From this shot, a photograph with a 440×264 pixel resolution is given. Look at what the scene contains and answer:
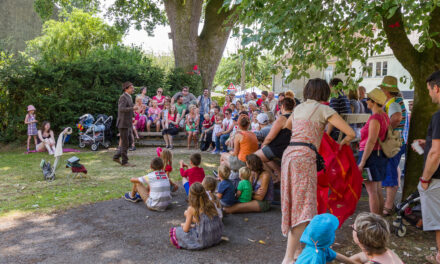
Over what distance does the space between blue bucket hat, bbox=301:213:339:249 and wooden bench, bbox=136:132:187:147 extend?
12.0 meters

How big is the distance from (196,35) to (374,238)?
1625 centimetres

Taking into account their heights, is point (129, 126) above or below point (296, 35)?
below

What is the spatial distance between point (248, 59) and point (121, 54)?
610 inches

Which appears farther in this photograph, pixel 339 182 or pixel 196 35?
pixel 196 35

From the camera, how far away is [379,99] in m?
4.80

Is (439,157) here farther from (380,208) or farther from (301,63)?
(301,63)

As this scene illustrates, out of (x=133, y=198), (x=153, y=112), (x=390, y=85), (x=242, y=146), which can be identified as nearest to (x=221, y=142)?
(x=153, y=112)

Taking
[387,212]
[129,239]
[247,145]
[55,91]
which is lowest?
[129,239]

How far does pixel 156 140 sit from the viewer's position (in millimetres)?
14336

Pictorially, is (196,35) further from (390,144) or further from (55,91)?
(390,144)

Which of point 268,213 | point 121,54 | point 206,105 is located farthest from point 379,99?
point 121,54

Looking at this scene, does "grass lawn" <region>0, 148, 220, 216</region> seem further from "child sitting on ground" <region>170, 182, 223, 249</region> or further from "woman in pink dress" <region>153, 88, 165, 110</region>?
"woman in pink dress" <region>153, 88, 165, 110</region>

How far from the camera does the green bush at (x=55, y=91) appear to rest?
13.8 metres

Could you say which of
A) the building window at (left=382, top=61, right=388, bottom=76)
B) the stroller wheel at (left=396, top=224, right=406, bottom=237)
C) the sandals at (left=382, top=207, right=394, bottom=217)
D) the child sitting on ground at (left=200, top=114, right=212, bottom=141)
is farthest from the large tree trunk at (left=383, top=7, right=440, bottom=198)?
the building window at (left=382, top=61, right=388, bottom=76)
